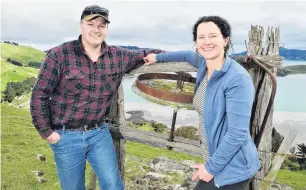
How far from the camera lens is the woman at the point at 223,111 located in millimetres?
2967

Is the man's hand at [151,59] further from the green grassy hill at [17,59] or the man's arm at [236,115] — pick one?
the green grassy hill at [17,59]

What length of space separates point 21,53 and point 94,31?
3433 inches

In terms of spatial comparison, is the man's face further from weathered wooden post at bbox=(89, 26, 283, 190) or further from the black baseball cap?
weathered wooden post at bbox=(89, 26, 283, 190)

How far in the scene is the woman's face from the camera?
3.10 meters

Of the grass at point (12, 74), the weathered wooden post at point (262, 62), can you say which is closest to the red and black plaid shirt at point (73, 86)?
the weathered wooden post at point (262, 62)

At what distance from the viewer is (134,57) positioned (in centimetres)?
442

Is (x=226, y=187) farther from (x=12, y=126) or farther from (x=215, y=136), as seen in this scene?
(x=12, y=126)

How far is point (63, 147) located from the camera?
4.22m

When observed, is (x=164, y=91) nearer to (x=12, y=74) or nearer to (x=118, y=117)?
(x=118, y=117)

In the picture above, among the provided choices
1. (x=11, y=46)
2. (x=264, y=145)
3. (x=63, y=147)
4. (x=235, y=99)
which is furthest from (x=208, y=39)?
(x=11, y=46)

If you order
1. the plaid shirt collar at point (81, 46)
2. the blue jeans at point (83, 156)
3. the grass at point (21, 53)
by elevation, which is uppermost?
the plaid shirt collar at point (81, 46)

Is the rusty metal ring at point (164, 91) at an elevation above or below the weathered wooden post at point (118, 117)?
above

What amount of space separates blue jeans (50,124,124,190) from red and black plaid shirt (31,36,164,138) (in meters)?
0.15

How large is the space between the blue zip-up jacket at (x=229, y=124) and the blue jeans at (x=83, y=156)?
150 centimetres
